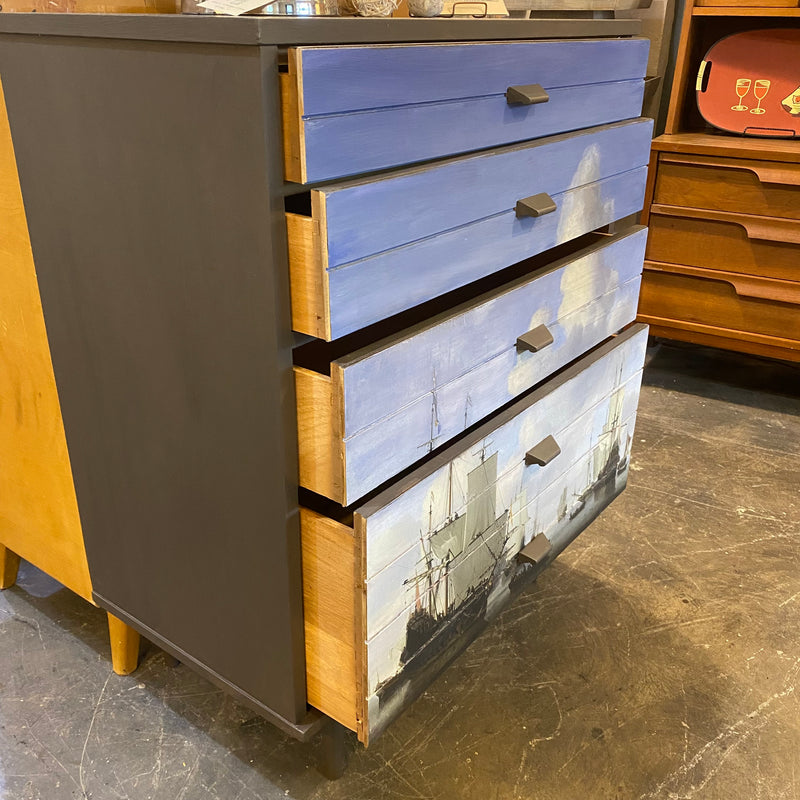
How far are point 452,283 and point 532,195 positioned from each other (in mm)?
A: 176

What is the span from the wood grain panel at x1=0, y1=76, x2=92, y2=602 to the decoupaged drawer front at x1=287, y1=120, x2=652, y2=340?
0.42 m

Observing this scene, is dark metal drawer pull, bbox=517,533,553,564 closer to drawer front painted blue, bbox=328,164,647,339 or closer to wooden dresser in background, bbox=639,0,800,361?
drawer front painted blue, bbox=328,164,647,339

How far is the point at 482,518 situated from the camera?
960mm

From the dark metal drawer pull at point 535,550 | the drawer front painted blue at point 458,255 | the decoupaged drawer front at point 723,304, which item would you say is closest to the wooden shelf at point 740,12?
the decoupaged drawer front at point 723,304

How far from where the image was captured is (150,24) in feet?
2.16

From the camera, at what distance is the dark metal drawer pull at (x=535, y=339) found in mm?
965

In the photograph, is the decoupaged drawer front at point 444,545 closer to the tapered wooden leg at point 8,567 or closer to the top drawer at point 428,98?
the top drawer at point 428,98

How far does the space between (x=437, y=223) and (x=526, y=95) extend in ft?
0.65

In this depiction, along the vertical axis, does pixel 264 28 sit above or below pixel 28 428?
above

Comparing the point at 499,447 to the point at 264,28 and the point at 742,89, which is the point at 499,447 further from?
the point at 742,89

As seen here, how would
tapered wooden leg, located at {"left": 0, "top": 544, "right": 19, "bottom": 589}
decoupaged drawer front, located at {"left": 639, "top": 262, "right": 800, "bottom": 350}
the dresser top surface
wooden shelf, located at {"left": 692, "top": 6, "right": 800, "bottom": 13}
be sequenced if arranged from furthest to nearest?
decoupaged drawer front, located at {"left": 639, "top": 262, "right": 800, "bottom": 350}, wooden shelf, located at {"left": 692, "top": 6, "right": 800, "bottom": 13}, tapered wooden leg, located at {"left": 0, "top": 544, "right": 19, "bottom": 589}, the dresser top surface

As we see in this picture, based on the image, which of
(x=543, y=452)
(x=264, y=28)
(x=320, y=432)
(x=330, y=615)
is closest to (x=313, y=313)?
(x=320, y=432)

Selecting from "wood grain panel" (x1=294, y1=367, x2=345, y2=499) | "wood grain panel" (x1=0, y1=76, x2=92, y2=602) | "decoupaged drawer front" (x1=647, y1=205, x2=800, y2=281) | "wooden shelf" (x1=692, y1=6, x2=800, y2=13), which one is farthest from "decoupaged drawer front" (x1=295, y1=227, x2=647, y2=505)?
"wooden shelf" (x1=692, y1=6, x2=800, y2=13)

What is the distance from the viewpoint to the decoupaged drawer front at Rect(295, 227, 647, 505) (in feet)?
2.41
